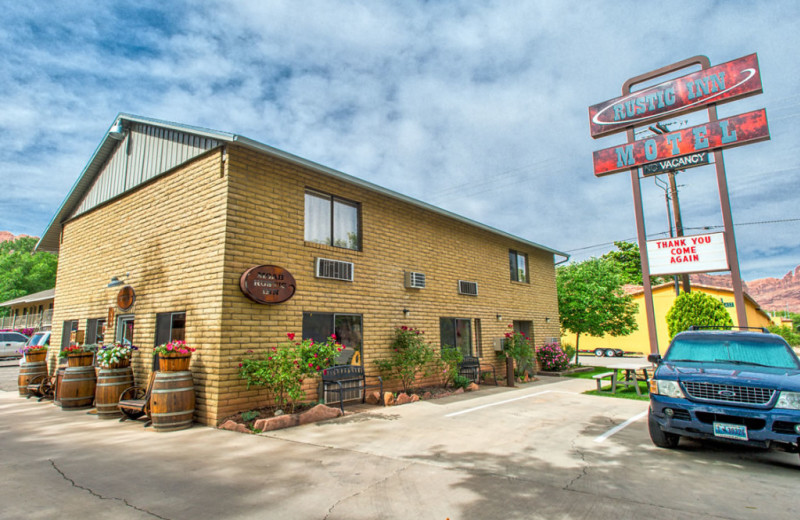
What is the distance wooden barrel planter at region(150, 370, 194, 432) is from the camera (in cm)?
714

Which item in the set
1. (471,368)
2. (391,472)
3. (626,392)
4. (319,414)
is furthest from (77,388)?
(626,392)

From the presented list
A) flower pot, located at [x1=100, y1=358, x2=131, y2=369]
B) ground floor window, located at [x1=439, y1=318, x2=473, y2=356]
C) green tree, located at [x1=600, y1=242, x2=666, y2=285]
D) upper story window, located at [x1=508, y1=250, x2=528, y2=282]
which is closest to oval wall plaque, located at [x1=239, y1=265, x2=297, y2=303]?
flower pot, located at [x1=100, y1=358, x2=131, y2=369]

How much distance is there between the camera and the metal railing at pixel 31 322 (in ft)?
99.9

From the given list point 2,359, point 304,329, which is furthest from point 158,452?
point 2,359

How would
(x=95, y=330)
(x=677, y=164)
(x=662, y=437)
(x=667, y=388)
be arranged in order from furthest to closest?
(x=95, y=330) → (x=677, y=164) → (x=662, y=437) → (x=667, y=388)

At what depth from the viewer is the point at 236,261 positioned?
26.0 feet

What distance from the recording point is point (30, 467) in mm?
5250

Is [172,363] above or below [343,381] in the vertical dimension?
above

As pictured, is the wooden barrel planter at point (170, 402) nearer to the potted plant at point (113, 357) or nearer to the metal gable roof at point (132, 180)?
the potted plant at point (113, 357)

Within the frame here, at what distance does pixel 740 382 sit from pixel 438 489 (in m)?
3.85

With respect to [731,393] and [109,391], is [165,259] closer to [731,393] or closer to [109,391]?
[109,391]

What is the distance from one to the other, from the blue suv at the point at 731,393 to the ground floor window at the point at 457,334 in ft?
22.8

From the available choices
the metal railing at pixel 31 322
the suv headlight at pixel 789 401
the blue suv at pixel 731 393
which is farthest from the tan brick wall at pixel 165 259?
the metal railing at pixel 31 322

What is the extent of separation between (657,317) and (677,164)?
23992mm
